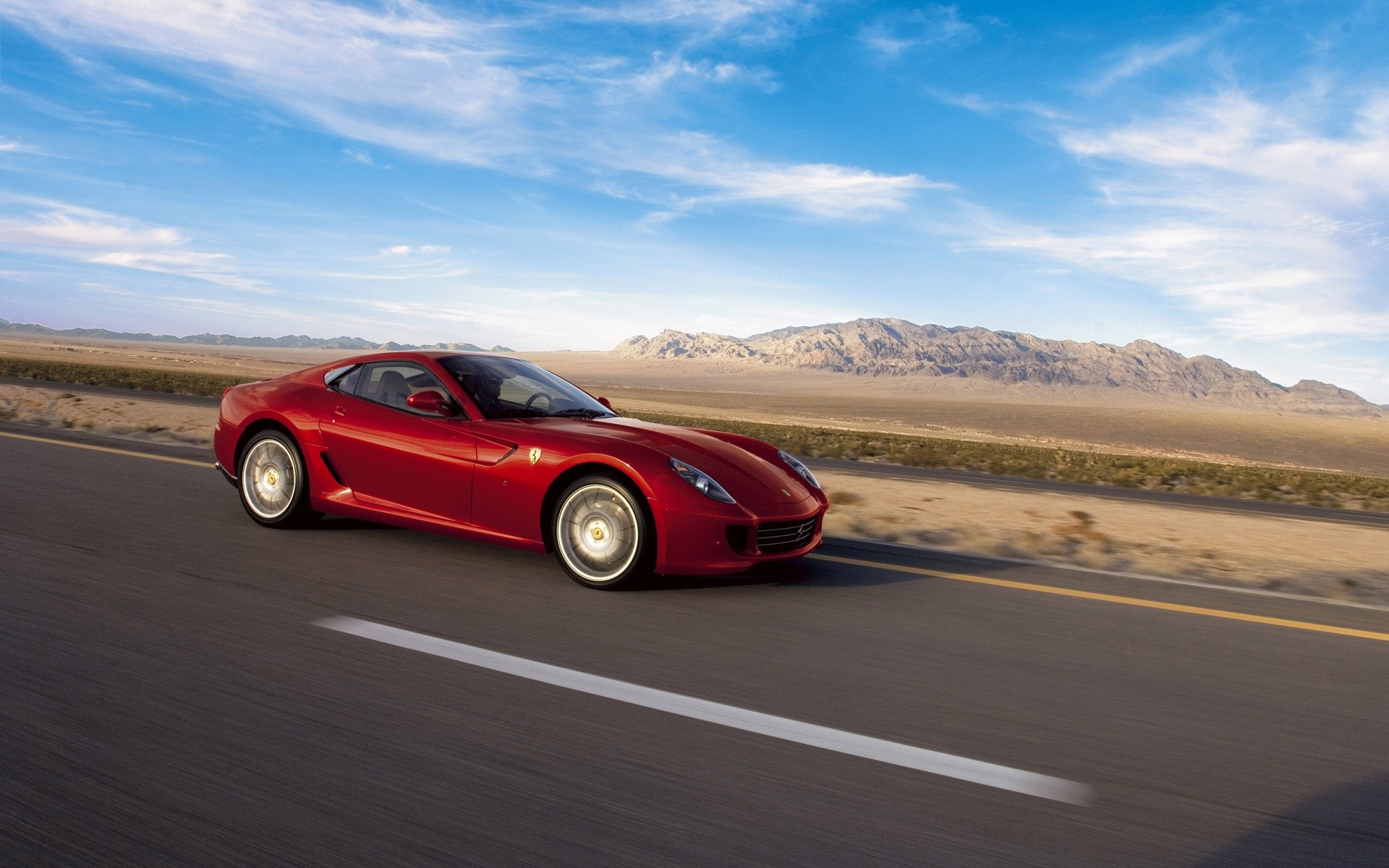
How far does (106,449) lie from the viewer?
34.4 feet

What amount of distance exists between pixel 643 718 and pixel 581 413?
129 inches

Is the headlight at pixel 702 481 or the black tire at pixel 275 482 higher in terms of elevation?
the headlight at pixel 702 481

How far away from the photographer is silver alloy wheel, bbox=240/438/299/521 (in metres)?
6.80

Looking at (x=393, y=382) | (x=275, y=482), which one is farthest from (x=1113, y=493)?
(x=275, y=482)

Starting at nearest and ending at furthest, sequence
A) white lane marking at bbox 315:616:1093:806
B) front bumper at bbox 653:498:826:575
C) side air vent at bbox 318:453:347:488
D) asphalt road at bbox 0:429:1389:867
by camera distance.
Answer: asphalt road at bbox 0:429:1389:867, white lane marking at bbox 315:616:1093:806, front bumper at bbox 653:498:826:575, side air vent at bbox 318:453:347:488

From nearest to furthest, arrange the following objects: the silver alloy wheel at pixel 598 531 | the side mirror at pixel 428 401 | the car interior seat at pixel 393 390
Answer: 1. the silver alloy wheel at pixel 598 531
2. the side mirror at pixel 428 401
3. the car interior seat at pixel 393 390

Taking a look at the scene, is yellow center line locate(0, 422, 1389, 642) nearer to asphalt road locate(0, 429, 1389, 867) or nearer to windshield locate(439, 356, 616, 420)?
asphalt road locate(0, 429, 1389, 867)

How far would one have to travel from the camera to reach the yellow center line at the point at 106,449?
10.0 m

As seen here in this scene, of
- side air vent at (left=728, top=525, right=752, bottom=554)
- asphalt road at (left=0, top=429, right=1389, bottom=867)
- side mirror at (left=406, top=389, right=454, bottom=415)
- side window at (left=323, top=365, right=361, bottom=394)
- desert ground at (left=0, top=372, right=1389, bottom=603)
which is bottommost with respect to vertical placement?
asphalt road at (left=0, top=429, right=1389, bottom=867)

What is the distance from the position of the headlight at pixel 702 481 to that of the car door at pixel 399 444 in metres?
1.25

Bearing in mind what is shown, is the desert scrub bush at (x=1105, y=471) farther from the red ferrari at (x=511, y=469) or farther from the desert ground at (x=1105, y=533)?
the red ferrari at (x=511, y=469)

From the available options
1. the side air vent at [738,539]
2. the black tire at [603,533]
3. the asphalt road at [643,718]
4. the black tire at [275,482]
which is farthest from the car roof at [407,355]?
the side air vent at [738,539]

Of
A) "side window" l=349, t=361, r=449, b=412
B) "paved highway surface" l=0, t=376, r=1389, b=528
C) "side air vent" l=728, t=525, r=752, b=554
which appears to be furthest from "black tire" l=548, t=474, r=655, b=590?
"paved highway surface" l=0, t=376, r=1389, b=528

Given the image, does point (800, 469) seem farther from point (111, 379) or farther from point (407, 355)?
point (111, 379)
